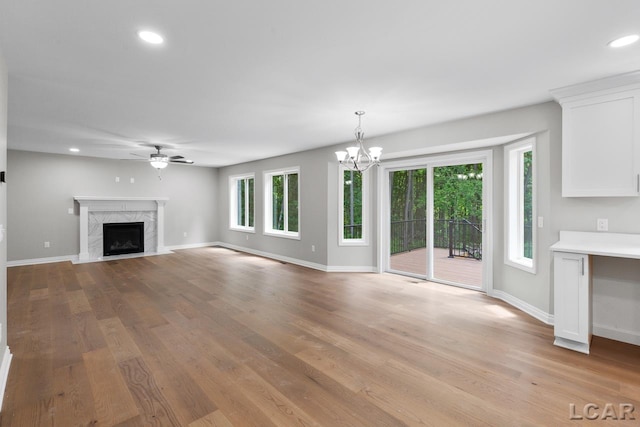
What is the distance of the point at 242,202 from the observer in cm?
896

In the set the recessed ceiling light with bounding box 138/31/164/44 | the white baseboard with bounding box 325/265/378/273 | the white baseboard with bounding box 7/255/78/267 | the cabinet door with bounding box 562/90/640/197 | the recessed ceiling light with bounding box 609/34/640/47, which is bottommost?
the white baseboard with bounding box 325/265/378/273

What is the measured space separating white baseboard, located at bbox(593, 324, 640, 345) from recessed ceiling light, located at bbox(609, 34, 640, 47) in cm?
257

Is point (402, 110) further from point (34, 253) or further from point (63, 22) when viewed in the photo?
point (34, 253)

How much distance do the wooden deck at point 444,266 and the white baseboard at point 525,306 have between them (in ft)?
1.49

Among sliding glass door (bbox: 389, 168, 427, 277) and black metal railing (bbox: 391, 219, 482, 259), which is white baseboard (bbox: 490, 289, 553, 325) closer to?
black metal railing (bbox: 391, 219, 482, 259)

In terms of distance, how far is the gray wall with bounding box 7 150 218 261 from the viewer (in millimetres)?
6445

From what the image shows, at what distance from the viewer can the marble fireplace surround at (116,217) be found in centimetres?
713

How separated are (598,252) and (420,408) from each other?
2.04 metres

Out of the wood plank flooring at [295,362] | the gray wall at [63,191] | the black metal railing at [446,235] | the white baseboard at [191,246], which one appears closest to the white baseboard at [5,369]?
the wood plank flooring at [295,362]

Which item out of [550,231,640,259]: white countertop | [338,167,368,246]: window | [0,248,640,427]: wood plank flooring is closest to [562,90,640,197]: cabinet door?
[550,231,640,259]: white countertop

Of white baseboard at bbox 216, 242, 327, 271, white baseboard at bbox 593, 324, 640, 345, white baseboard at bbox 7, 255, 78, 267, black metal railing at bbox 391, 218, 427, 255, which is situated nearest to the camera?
white baseboard at bbox 593, 324, 640, 345

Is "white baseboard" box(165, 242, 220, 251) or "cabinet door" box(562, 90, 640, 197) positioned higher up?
"cabinet door" box(562, 90, 640, 197)

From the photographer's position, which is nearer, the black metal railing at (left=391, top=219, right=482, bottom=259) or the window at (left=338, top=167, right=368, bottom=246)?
the black metal railing at (left=391, top=219, right=482, bottom=259)

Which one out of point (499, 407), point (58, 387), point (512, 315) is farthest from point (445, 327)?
point (58, 387)
